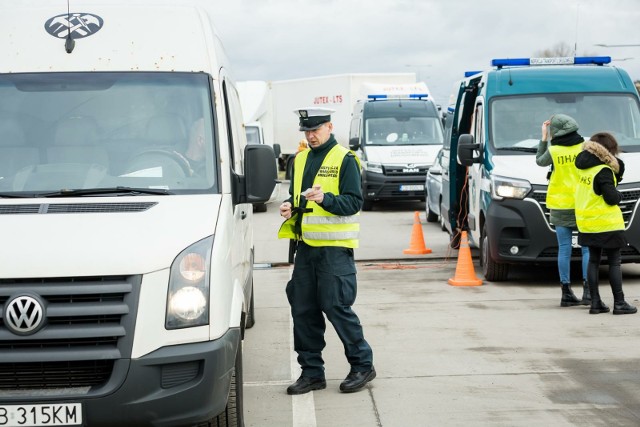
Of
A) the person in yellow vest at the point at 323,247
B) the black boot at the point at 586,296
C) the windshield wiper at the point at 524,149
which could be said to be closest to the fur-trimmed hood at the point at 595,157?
the black boot at the point at 586,296

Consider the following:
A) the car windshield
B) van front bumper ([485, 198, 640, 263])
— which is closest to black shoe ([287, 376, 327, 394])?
van front bumper ([485, 198, 640, 263])

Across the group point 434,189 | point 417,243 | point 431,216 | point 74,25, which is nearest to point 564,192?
point 417,243

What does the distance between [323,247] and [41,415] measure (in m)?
2.53

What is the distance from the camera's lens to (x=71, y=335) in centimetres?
504

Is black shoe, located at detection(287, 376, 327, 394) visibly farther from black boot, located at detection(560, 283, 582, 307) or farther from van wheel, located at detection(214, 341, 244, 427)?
black boot, located at detection(560, 283, 582, 307)

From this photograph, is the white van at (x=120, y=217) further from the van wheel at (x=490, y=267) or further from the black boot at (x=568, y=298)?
the van wheel at (x=490, y=267)

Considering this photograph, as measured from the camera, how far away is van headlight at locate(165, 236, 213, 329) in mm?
5195

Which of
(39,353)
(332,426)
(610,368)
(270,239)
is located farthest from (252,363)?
(270,239)

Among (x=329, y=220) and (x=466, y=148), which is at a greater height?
(x=466, y=148)

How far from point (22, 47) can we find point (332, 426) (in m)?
2.95

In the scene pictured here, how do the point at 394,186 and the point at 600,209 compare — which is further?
the point at 394,186

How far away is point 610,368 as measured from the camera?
25.6 ft

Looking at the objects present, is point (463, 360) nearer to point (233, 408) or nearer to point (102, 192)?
point (233, 408)

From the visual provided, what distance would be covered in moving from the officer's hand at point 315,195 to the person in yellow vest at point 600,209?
385cm
